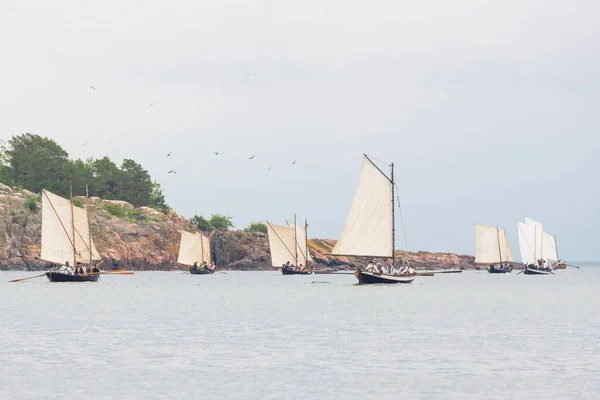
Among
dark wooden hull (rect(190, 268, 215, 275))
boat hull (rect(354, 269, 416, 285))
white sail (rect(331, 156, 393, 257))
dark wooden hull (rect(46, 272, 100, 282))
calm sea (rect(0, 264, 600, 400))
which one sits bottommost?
calm sea (rect(0, 264, 600, 400))

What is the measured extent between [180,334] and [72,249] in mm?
72713

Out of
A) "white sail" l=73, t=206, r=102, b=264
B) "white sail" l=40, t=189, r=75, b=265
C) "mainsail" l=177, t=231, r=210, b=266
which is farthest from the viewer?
"mainsail" l=177, t=231, r=210, b=266

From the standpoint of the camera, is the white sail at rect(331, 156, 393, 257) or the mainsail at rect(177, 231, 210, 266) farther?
the mainsail at rect(177, 231, 210, 266)

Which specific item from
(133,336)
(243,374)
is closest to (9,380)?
(243,374)

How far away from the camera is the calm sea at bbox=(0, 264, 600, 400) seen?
1324 inches

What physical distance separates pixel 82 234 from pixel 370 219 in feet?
143

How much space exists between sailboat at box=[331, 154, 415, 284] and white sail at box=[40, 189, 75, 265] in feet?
130

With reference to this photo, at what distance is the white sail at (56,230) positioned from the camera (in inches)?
4697

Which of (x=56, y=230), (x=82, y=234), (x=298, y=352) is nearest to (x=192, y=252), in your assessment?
(x=82, y=234)

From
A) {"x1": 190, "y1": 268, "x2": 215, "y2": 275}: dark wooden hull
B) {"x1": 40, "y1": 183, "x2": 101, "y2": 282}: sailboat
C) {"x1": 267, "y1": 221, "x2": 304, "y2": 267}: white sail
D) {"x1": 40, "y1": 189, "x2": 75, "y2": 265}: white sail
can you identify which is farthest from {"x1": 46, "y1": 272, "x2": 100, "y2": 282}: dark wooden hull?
{"x1": 190, "y1": 268, "x2": 215, "y2": 275}: dark wooden hull

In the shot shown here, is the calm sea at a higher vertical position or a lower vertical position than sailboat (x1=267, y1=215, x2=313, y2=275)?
lower

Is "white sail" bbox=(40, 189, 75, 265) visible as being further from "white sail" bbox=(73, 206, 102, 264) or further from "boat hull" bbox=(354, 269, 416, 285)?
"boat hull" bbox=(354, 269, 416, 285)

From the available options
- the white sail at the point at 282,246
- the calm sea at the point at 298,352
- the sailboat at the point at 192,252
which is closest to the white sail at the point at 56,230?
the calm sea at the point at 298,352

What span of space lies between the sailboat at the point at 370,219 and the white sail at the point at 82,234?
38.6m
